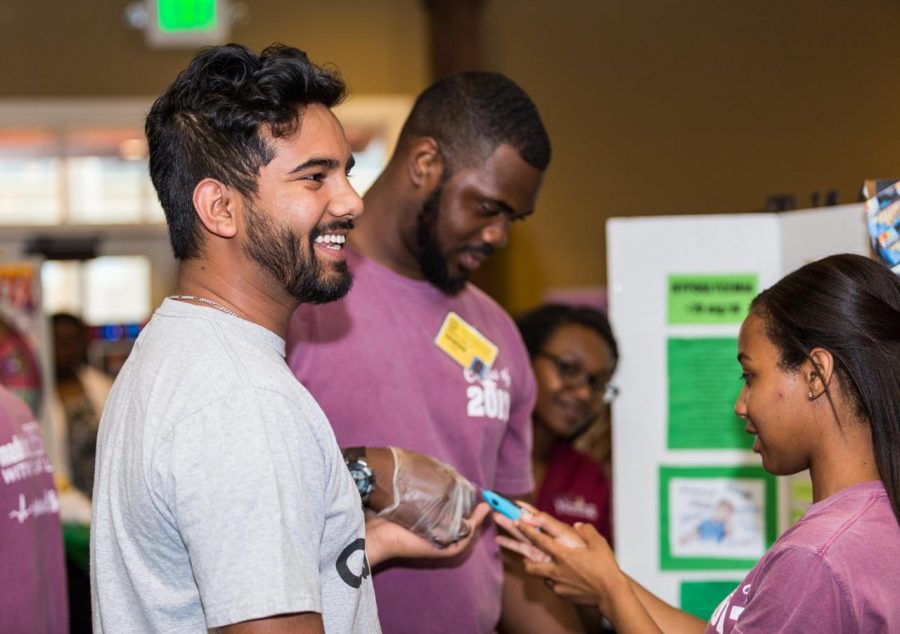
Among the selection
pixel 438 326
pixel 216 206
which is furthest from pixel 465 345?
pixel 216 206

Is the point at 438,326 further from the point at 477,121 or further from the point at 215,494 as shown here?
the point at 215,494

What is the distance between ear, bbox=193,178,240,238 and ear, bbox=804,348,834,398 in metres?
0.82

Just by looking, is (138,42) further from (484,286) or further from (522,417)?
(522,417)

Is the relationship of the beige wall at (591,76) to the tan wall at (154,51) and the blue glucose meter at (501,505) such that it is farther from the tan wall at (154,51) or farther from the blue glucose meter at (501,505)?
the blue glucose meter at (501,505)

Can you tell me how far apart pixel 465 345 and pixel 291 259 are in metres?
0.86

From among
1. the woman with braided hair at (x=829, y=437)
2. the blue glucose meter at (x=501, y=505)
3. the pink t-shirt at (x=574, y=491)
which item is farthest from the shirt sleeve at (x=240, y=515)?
the pink t-shirt at (x=574, y=491)

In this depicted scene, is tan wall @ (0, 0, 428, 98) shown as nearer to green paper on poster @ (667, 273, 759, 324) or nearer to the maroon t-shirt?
green paper on poster @ (667, 273, 759, 324)

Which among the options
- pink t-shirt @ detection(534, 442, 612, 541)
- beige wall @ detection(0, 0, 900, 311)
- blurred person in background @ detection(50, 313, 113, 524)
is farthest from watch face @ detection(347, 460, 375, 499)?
beige wall @ detection(0, 0, 900, 311)

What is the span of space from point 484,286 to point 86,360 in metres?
2.21

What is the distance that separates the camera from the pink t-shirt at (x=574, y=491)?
312cm

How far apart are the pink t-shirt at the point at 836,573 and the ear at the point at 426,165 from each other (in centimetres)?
102

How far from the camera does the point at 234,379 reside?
118 cm

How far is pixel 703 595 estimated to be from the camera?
2.57m

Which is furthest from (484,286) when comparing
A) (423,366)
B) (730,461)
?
(423,366)
